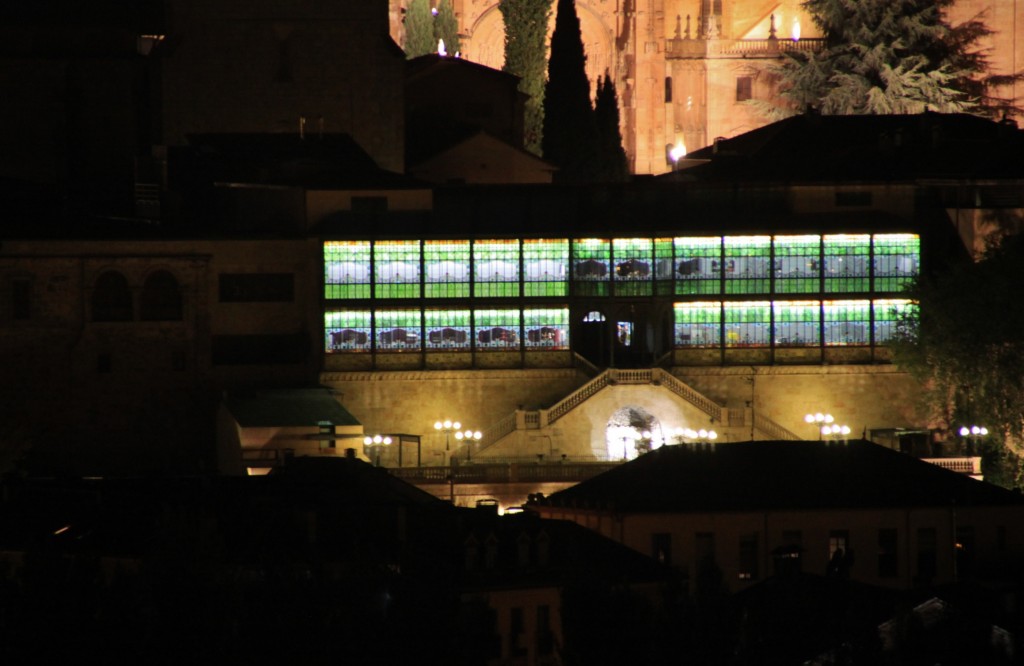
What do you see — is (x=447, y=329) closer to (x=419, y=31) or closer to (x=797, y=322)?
(x=797, y=322)

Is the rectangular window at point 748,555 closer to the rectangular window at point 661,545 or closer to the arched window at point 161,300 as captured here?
the rectangular window at point 661,545

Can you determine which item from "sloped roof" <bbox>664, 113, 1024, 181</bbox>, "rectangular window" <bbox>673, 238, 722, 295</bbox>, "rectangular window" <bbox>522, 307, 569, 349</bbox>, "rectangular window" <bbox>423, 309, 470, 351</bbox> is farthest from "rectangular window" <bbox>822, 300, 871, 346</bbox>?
"rectangular window" <bbox>423, 309, 470, 351</bbox>

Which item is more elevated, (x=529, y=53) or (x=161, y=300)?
(x=529, y=53)

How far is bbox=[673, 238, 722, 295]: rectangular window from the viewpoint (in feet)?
302

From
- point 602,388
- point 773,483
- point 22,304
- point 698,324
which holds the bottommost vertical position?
point 773,483

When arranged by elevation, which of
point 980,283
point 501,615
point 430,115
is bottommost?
point 501,615

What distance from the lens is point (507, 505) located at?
84562 mm

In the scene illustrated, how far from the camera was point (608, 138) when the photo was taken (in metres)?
111

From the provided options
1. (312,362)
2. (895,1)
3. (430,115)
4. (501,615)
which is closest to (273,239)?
(312,362)

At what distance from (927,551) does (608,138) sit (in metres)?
39.9

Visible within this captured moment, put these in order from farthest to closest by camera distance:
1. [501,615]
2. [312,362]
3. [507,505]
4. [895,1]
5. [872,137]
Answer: [895,1] < [872,137] < [312,362] < [507,505] < [501,615]

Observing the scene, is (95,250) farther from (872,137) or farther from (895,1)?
(895,1)

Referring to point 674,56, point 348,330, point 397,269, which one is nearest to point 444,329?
point 397,269

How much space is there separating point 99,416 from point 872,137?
32069 millimetres
